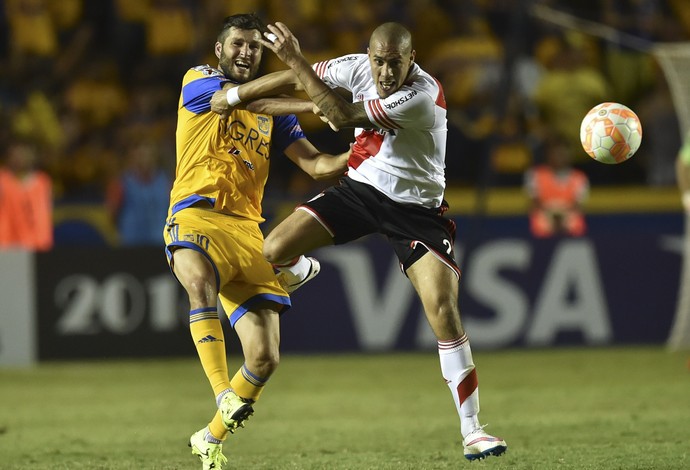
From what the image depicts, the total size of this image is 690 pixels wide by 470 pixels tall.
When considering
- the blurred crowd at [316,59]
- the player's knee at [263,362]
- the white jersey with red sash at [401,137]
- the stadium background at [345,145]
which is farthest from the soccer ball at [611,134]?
the blurred crowd at [316,59]

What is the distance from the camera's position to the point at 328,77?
650 centimetres

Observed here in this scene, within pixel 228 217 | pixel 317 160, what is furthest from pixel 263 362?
pixel 317 160

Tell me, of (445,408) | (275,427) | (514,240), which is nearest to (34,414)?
(275,427)

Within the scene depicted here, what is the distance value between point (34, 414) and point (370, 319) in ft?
14.6

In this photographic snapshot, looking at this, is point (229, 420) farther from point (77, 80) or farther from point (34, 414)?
point (77, 80)

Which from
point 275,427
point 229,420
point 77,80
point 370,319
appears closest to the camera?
point 229,420

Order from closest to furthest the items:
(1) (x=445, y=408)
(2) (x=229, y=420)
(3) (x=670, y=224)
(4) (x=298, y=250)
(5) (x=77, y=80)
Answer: (2) (x=229, y=420), (4) (x=298, y=250), (1) (x=445, y=408), (3) (x=670, y=224), (5) (x=77, y=80)

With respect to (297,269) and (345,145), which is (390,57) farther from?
(345,145)

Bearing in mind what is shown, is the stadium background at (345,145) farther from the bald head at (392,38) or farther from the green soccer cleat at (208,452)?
the bald head at (392,38)

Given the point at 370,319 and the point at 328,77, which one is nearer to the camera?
the point at 328,77

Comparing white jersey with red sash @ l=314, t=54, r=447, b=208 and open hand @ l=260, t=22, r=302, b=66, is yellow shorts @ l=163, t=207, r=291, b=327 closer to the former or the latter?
white jersey with red sash @ l=314, t=54, r=447, b=208

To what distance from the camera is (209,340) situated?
6.18 metres

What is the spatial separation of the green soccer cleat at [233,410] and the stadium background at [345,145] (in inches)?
250

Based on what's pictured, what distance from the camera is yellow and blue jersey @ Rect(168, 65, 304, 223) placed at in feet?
21.6
